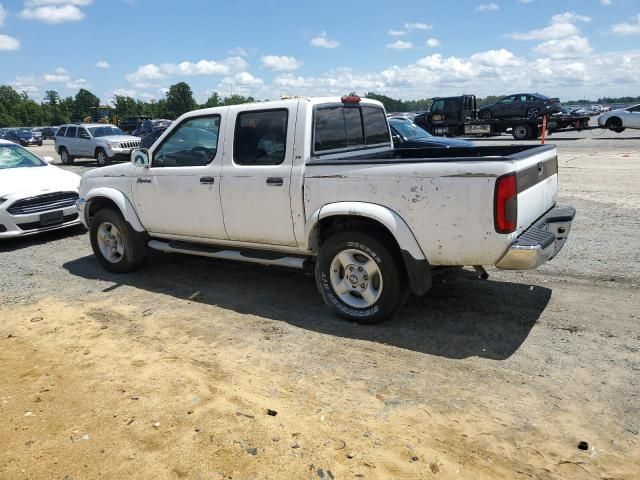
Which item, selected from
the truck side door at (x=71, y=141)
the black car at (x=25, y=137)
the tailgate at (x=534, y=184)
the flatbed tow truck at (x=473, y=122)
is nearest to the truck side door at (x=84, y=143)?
the truck side door at (x=71, y=141)

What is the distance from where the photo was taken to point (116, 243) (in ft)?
21.6

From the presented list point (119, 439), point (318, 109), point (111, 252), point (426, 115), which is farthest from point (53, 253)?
point (426, 115)

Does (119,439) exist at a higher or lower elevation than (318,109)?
lower

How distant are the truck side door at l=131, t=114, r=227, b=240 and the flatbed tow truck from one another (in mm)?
22527

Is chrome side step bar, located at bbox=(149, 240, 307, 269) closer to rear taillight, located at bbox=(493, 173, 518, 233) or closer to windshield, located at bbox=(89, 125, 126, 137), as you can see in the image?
rear taillight, located at bbox=(493, 173, 518, 233)

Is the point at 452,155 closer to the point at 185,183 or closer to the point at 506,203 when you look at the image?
the point at 506,203

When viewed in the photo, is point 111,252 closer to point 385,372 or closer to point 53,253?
point 53,253

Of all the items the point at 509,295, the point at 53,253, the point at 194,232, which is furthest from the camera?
the point at 53,253

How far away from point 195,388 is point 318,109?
8.98 ft

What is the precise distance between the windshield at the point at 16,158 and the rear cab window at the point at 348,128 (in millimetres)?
6681

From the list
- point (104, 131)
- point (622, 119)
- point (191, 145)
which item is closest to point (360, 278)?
point (191, 145)

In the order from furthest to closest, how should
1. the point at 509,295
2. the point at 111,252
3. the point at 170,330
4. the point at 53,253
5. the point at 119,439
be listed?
the point at 53,253
the point at 111,252
the point at 509,295
the point at 170,330
the point at 119,439

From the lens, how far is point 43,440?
10.4ft

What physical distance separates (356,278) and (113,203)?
349 centimetres
